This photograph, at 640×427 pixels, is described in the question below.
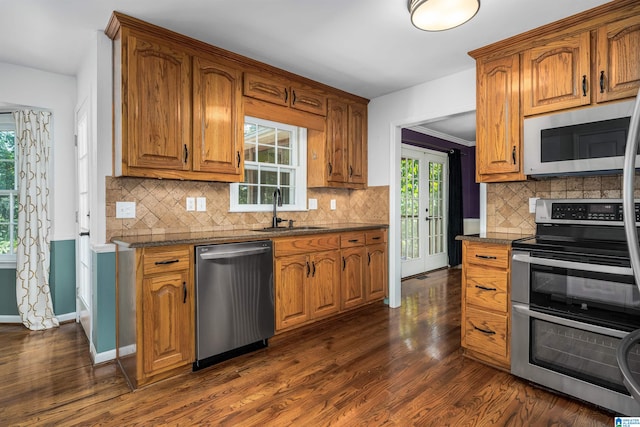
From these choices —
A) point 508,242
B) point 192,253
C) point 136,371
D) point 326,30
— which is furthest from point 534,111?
point 136,371

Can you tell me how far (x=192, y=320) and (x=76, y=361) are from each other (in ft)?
3.43

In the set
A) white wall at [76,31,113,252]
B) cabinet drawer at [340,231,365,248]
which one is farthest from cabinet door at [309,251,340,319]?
white wall at [76,31,113,252]

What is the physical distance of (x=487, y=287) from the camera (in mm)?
2486

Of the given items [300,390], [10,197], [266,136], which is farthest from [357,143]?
[10,197]

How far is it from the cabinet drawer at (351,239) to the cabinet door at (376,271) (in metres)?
0.18

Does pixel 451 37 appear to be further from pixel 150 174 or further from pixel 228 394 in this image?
pixel 228 394

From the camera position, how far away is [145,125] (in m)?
2.50

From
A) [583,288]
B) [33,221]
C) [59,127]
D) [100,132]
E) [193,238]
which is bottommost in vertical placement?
[583,288]

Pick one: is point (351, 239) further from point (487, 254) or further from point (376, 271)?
point (487, 254)

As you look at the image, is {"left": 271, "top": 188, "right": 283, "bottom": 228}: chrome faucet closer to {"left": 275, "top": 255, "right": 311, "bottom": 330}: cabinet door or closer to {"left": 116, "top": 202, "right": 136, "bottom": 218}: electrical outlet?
{"left": 275, "top": 255, "right": 311, "bottom": 330}: cabinet door

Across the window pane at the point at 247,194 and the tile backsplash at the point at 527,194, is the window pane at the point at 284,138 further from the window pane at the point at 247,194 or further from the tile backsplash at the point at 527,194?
the tile backsplash at the point at 527,194

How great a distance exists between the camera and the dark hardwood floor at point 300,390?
6.18 feet

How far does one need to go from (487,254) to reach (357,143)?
2.14 m

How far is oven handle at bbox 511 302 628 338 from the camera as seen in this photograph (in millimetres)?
1889
